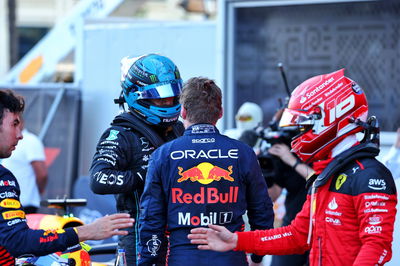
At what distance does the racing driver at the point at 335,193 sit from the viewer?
12.1 ft

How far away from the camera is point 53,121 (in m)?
11.1

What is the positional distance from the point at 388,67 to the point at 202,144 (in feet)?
15.4

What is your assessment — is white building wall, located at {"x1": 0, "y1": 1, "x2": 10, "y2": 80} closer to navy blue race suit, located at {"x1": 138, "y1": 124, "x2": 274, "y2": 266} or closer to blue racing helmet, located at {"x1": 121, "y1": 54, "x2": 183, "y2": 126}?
blue racing helmet, located at {"x1": 121, "y1": 54, "x2": 183, "y2": 126}

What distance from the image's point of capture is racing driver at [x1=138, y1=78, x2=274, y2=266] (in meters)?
4.15

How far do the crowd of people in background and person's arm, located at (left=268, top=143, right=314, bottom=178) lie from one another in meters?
1.77

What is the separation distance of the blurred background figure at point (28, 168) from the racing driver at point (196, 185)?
425 cm

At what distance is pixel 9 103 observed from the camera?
168 inches

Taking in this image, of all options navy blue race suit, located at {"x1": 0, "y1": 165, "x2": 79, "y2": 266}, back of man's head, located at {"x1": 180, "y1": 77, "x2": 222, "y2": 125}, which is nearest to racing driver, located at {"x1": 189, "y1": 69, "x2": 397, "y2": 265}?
back of man's head, located at {"x1": 180, "y1": 77, "x2": 222, "y2": 125}

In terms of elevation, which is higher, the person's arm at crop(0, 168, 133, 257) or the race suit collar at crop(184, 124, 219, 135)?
the race suit collar at crop(184, 124, 219, 135)

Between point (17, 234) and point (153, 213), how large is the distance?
2.35 feet

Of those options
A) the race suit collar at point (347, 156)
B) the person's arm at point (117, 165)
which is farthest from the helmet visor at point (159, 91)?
the race suit collar at point (347, 156)

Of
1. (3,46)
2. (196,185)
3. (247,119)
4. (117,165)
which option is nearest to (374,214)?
(196,185)

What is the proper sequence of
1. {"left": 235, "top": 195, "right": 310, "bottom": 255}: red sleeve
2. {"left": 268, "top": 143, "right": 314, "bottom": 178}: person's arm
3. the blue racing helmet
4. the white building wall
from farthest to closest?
the white building wall, {"left": 268, "top": 143, "right": 314, "bottom": 178}: person's arm, the blue racing helmet, {"left": 235, "top": 195, "right": 310, "bottom": 255}: red sleeve

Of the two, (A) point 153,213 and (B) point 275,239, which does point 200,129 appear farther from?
(B) point 275,239
